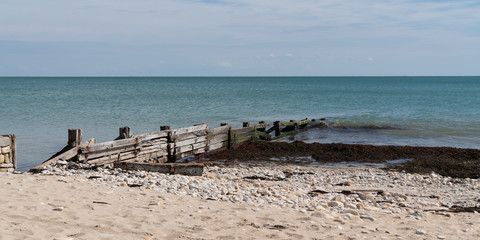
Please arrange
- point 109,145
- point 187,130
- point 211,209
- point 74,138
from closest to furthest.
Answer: point 211,209
point 74,138
point 109,145
point 187,130

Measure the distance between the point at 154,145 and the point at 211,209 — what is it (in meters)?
8.37

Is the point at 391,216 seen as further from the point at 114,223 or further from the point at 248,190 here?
the point at 114,223

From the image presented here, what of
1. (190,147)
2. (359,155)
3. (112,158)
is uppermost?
(112,158)

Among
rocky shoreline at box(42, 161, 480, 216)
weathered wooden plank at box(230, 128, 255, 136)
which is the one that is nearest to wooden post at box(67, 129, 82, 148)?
rocky shoreline at box(42, 161, 480, 216)

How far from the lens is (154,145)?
16891mm

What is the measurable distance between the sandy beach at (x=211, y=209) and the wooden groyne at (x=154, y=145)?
131 cm

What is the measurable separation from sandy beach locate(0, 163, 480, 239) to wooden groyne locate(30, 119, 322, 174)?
1.31 meters

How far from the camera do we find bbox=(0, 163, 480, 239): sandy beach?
7309mm

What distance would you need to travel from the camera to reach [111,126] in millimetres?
32188

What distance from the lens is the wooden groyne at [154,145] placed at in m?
13.9

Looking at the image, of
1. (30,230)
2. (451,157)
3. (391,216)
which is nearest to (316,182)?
(391,216)

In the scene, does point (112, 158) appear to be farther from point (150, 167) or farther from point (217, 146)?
point (217, 146)

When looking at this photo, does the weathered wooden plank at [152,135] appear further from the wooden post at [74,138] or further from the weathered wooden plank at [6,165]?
the weathered wooden plank at [6,165]

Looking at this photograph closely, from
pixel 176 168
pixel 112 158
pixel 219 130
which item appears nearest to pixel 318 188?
pixel 176 168
